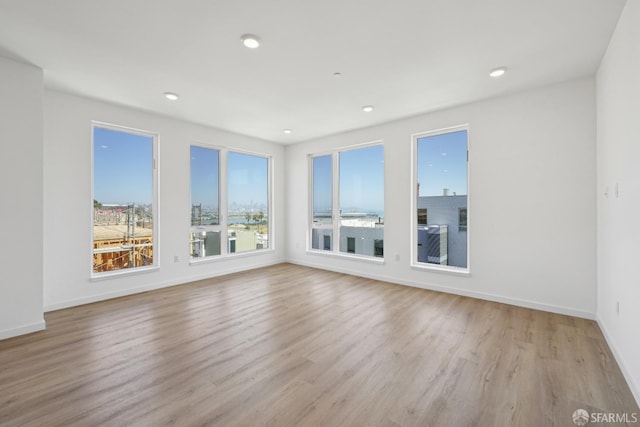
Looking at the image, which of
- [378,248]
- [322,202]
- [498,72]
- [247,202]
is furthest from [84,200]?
[498,72]

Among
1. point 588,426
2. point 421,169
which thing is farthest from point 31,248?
point 421,169

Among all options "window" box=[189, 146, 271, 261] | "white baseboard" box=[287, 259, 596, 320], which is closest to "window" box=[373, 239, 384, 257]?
"white baseboard" box=[287, 259, 596, 320]

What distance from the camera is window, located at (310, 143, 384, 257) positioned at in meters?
5.22

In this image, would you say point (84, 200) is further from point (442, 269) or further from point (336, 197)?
point (442, 269)

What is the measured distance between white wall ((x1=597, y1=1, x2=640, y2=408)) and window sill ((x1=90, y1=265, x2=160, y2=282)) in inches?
215

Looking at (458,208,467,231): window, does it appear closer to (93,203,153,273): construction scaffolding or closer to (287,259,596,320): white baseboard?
(287,259,596,320): white baseboard

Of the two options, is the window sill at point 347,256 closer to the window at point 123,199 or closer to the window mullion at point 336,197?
the window mullion at point 336,197

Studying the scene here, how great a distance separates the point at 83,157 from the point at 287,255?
4.19 m

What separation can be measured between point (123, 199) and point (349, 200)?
393cm

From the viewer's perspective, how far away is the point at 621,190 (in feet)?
7.11

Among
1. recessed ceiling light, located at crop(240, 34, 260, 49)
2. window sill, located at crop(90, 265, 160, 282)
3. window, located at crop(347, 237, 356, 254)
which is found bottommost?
window sill, located at crop(90, 265, 160, 282)

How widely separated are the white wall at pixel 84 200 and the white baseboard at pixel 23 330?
2.15ft

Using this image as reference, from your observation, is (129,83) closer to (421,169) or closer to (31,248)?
(31,248)

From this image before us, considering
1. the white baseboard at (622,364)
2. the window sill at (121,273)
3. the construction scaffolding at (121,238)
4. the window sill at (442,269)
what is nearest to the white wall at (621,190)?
the white baseboard at (622,364)
